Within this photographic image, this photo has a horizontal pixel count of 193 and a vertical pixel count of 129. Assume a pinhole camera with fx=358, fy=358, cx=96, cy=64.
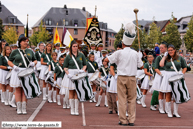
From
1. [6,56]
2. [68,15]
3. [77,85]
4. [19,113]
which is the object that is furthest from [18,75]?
[68,15]

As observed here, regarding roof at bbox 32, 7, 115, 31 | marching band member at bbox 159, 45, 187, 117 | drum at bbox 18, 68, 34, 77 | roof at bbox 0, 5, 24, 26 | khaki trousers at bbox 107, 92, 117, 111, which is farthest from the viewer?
roof at bbox 32, 7, 115, 31

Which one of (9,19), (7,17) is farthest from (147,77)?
(7,17)

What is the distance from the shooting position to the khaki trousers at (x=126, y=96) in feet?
27.1

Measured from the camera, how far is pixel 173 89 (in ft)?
33.1

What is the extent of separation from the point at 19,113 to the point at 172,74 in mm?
4440

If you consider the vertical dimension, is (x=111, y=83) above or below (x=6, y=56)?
below

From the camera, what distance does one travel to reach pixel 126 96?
27.6ft

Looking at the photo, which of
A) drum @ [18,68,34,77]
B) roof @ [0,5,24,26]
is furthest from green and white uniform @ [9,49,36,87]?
roof @ [0,5,24,26]

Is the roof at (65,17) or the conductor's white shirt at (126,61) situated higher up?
the roof at (65,17)

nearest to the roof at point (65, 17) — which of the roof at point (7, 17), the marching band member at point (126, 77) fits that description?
the roof at point (7, 17)

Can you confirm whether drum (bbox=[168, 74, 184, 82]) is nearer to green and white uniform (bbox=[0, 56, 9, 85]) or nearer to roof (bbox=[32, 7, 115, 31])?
green and white uniform (bbox=[0, 56, 9, 85])

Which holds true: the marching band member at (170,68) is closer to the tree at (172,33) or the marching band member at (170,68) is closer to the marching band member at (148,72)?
the marching band member at (148,72)

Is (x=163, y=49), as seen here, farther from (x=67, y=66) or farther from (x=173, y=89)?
(x=67, y=66)

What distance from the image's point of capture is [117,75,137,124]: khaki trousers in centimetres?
825
